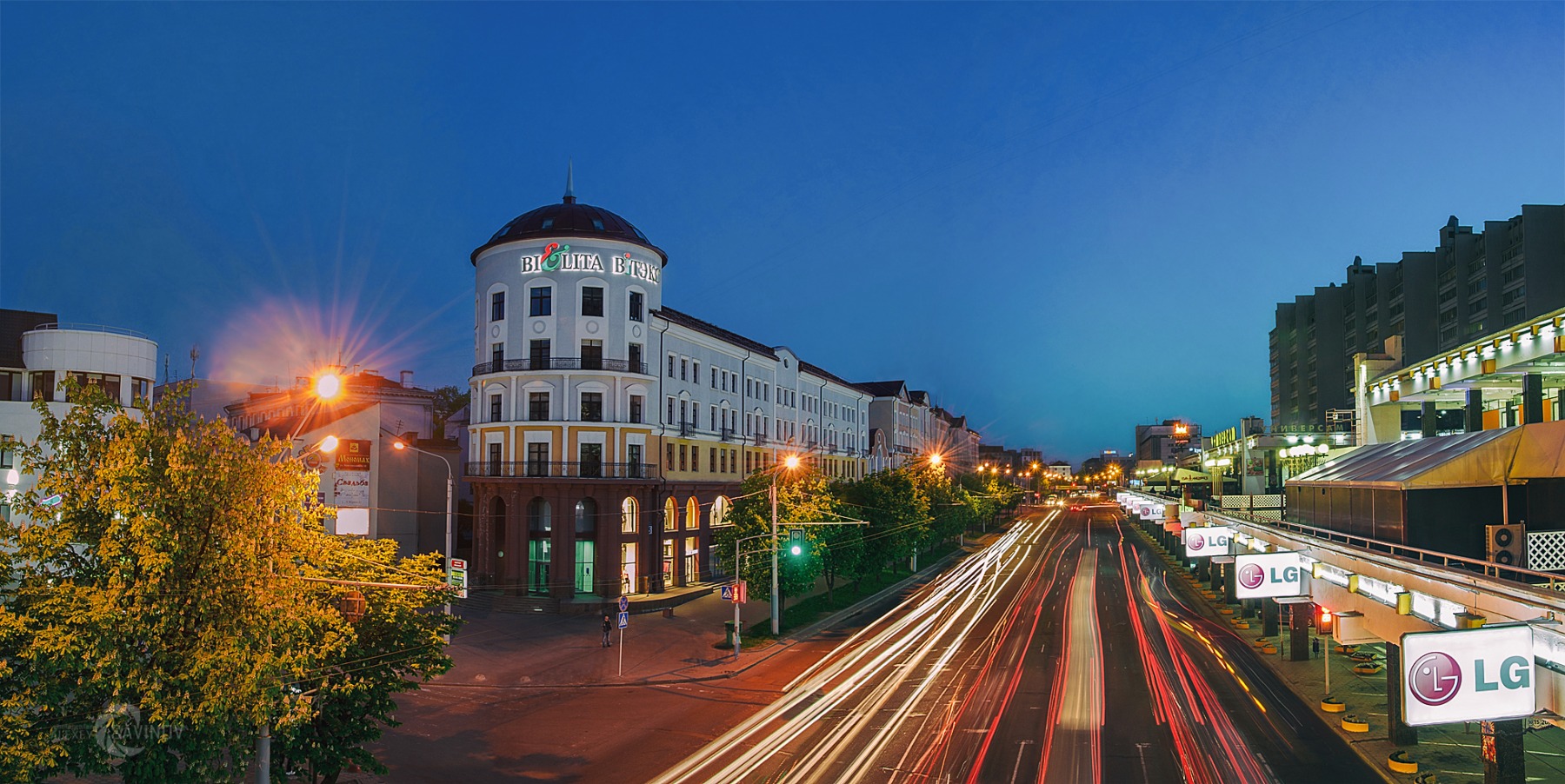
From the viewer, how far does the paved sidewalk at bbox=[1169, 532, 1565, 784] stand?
2161 centimetres

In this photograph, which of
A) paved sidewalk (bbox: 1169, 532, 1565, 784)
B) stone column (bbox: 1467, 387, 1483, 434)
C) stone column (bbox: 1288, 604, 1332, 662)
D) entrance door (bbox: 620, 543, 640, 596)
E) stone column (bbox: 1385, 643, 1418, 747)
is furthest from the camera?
entrance door (bbox: 620, 543, 640, 596)

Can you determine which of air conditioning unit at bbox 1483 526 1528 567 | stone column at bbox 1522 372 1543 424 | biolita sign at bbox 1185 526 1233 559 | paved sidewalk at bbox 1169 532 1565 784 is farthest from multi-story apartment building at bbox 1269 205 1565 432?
air conditioning unit at bbox 1483 526 1528 567

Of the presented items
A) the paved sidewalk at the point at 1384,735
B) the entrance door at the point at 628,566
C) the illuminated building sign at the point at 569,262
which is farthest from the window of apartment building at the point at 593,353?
the paved sidewalk at the point at 1384,735

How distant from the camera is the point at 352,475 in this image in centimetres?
5306

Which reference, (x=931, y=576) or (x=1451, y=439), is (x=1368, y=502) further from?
(x=931, y=576)

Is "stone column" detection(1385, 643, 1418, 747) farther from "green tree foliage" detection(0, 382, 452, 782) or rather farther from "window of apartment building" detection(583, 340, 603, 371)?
"window of apartment building" detection(583, 340, 603, 371)

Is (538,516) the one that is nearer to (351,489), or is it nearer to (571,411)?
(571,411)

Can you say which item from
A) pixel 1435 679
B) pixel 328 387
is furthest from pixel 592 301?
pixel 1435 679

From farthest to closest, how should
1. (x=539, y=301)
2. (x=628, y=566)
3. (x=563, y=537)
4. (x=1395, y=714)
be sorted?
(x=628, y=566) → (x=539, y=301) → (x=563, y=537) → (x=1395, y=714)

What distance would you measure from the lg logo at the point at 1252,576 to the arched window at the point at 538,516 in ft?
115

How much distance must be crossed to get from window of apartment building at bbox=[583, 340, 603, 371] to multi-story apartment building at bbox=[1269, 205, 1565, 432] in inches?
1685

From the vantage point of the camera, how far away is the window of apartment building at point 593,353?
5059 centimetres

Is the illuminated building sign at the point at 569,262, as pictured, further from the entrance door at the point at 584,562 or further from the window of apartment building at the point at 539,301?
the entrance door at the point at 584,562

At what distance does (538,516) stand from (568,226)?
16.5 meters
